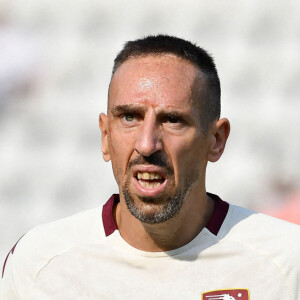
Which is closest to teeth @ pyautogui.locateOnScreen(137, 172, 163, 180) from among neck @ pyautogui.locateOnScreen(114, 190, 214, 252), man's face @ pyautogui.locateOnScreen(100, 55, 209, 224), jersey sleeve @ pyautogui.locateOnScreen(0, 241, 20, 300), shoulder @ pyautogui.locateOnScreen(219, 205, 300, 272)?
man's face @ pyautogui.locateOnScreen(100, 55, 209, 224)

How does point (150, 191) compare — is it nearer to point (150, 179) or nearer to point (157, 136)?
point (150, 179)

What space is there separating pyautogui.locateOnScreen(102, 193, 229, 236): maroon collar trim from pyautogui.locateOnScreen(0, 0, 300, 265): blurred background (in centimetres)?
256

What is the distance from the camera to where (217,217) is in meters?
3.08

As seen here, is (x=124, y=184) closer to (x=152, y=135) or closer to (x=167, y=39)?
(x=152, y=135)

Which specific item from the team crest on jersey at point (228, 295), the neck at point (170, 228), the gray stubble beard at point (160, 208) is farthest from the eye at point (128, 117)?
the team crest on jersey at point (228, 295)

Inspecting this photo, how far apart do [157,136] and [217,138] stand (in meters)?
0.39

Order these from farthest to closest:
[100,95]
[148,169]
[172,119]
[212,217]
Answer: [100,95] < [212,217] < [172,119] < [148,169]

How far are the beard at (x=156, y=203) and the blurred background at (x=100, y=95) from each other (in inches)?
116

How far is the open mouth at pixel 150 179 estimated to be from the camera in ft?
→ 9.12

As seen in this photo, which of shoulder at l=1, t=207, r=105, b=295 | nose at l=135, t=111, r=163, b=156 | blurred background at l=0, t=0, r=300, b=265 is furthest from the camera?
blurred background at l=0, t=0, r=300, b=265

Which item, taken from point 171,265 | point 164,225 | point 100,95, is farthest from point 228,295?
point 100,95

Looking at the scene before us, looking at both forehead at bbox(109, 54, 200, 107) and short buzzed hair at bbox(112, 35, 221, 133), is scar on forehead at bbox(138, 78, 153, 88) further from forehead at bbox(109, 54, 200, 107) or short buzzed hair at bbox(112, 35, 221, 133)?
short buzzed hair at bbox(112, 35, 221, 133)

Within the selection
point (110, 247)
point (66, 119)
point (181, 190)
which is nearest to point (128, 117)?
point (181, 190)

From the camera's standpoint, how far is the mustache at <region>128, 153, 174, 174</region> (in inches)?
108
